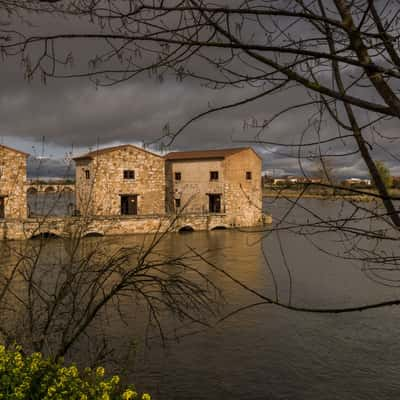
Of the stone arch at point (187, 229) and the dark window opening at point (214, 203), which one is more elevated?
the dark window opening at point (214, 203)

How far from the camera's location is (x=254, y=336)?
9781 mm

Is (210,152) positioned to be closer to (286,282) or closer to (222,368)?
(286,282)

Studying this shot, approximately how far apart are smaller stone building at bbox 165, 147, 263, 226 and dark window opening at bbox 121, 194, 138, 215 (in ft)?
8.63


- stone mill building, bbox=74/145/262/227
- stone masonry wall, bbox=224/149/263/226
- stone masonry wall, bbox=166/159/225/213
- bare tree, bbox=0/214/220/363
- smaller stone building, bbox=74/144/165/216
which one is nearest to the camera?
bare tree, bbox=0/214/220/363

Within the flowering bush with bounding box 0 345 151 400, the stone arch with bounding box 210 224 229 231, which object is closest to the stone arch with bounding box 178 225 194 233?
the stone arch with bounding box 210 224 229 231

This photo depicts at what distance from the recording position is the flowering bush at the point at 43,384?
362 cm

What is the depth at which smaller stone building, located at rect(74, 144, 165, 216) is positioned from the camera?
27672mm

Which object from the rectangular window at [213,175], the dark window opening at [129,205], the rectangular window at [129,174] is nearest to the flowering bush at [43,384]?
the rectangular window at [129,174]

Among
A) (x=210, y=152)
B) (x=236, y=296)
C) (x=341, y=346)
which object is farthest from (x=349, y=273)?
(x=210, y=152)

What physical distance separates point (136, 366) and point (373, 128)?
23.0 feet

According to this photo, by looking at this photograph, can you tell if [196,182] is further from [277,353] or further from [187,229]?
[277,353]

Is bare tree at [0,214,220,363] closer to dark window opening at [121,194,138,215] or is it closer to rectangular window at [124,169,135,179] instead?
rectangular window at [124,169,135,179]

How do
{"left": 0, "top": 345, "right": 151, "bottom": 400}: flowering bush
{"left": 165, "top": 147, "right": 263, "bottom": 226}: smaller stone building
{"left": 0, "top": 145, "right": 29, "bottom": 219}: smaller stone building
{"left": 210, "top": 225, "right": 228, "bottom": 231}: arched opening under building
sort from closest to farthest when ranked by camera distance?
{"left": 0, "top": 345, "right": 151, "bottom": 400}: flowering bush → {"left": 0, "top": 145, "right": 29, "bottom": 219}: smaller stone building → {"left": 210, "top": 225, "right": 228, "bottom": 231}: arched opening under building → {"left": 165, "top": 147, "right": 263, "bottom": 226}: smaller stone building

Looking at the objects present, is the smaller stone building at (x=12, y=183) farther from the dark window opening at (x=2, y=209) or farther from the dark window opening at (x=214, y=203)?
the dark window opening at (x=214, y=203)
